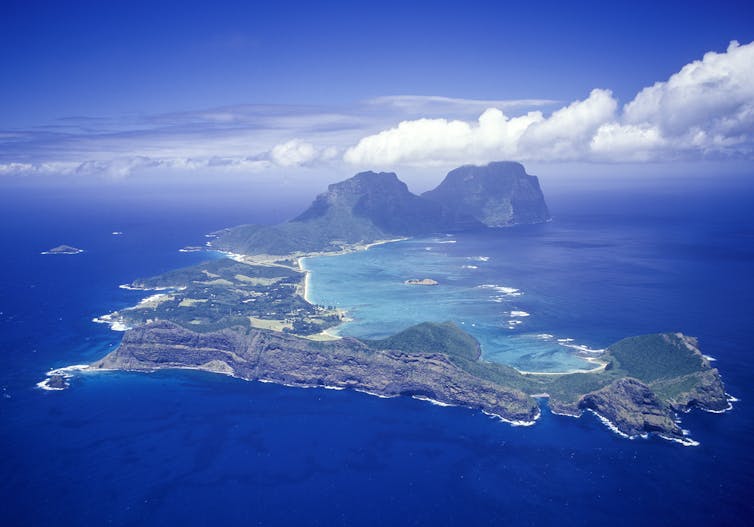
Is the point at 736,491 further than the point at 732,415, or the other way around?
the point at 732,415

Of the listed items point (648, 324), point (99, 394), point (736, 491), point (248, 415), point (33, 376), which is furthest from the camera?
point (648, 324)

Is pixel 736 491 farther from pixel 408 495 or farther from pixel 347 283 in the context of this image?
pixel 347 283

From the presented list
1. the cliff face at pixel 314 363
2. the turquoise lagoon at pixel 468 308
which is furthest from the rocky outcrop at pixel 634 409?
the turquoise lagoon at pixel 468 308

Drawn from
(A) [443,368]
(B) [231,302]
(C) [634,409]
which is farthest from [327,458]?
(B) [231,302]

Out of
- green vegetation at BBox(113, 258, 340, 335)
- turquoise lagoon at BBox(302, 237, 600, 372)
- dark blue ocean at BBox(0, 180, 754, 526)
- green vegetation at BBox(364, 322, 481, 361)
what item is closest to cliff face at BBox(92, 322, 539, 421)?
green vegetation at BBox(364, 322, 481, 361)

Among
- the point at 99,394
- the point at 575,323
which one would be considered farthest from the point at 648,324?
the point at 99,394

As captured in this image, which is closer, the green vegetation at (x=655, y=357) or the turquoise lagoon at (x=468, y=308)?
the green vegetation at (x=655, y=357)

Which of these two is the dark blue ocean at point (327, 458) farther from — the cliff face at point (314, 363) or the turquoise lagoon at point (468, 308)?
the turquoise lagoon at point (468, 308)

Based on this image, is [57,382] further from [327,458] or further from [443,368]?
[443,368]
